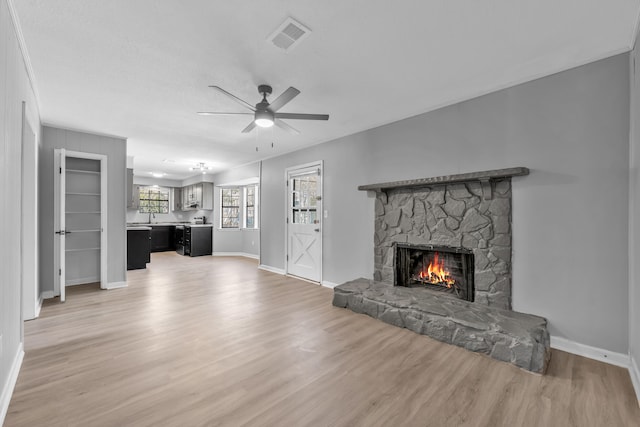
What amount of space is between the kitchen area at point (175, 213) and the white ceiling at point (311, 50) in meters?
4.97

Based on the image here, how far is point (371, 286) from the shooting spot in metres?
3.70

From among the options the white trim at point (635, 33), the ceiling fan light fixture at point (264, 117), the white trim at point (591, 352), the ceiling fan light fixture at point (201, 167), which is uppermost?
the white trim at point (635, 33)

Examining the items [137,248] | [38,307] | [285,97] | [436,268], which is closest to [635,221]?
[436,268]

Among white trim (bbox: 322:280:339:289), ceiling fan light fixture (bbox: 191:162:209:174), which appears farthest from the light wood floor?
ceiling fan light fixture (bbox: 191:162:209:174)

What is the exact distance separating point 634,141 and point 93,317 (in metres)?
5.40

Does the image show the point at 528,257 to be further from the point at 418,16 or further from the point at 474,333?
the point at 418,16

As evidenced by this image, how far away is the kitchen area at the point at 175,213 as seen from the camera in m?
8.29

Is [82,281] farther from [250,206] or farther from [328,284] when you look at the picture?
[250,206]

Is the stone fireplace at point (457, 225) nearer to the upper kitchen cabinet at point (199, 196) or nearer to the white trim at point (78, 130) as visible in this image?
the white trim at point (78, 130)

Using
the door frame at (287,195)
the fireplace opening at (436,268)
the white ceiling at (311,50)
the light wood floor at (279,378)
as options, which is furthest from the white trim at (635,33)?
the door frame at (287,195)

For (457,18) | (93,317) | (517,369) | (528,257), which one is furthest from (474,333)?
(93,317)

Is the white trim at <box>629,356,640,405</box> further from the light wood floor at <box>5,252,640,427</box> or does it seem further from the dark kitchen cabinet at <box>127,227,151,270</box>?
the dark kitchen cabinet at <box>127,227,151,270</box>

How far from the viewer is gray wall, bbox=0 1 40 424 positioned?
1.73 meters

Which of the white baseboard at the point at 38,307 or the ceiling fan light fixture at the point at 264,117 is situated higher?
the ceiling fan light fixture at the point at 264,117
